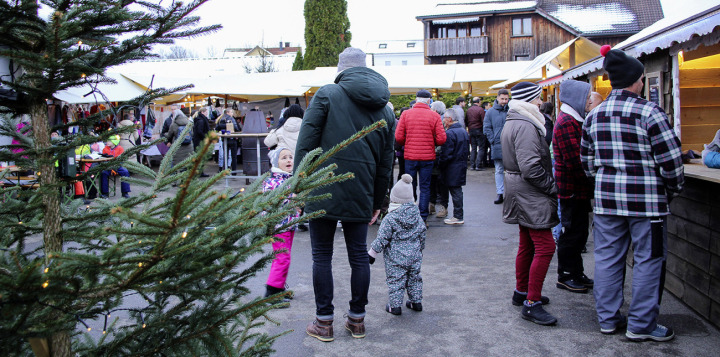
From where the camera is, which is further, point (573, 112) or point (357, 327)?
point (573, 112)

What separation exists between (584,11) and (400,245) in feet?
168

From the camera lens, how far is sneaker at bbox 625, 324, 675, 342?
4055 millimetres

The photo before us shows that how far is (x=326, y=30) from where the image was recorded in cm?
3228

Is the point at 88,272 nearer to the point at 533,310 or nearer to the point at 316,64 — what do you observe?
the point at 533,310

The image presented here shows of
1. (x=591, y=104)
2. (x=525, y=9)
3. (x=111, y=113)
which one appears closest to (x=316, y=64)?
(x=525, y=9)

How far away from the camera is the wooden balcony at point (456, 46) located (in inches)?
1913

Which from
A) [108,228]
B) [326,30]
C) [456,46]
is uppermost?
[456,46]

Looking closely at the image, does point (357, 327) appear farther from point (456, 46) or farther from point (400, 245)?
point (456, 46)

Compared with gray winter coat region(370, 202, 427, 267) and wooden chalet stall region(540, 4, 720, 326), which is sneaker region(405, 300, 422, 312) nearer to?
gray winter coat region(370, 202, 427, 267)

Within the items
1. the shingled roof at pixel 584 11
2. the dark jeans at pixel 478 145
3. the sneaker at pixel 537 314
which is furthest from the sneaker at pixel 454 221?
the shingled roof at pixel 584 11

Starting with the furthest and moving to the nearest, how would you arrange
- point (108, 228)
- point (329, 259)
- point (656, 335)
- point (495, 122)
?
point (495, 122), point (329, 259), point (656, 335), point (108, 228)

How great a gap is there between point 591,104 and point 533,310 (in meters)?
2.20

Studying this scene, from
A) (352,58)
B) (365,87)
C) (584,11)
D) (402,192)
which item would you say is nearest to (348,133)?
(365,87)

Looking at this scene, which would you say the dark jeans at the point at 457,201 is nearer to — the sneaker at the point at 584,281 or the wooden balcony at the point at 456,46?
the sneaker at the point at 584,281
